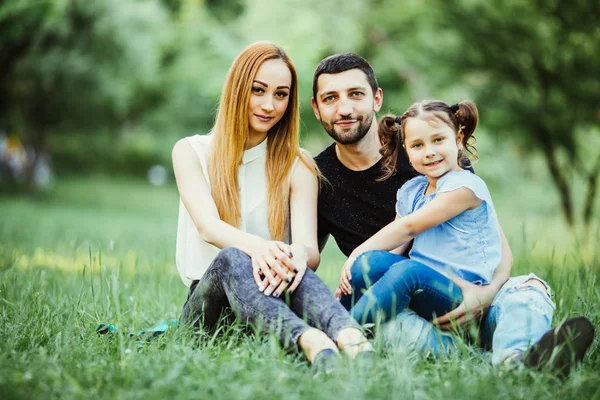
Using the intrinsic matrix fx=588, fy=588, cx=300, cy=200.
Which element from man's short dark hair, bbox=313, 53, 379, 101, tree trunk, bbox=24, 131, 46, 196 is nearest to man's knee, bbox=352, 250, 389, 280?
man's short dark hair, bbox=313, 53, 379, 101

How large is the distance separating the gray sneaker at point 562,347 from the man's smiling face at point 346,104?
143cm

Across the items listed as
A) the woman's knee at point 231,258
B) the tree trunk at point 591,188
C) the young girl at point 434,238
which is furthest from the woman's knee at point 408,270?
the tree trunk at point 591,188

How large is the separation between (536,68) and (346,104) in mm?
5438

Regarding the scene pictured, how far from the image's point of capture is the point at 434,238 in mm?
2652

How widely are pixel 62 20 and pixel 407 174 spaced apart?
34.1ft

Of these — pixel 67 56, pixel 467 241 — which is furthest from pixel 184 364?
pixel 67 56

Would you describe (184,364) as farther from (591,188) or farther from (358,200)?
(591,188)

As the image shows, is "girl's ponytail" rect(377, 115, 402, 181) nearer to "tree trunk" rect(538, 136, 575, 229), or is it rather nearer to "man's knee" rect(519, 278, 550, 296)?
"man's knee" rect(519, 278, 550, 296)

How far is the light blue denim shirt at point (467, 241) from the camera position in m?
2.55

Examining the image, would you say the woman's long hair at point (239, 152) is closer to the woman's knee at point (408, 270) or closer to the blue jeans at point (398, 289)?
the blue jeans at point (398, 289)

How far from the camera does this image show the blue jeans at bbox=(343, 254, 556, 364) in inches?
86.5

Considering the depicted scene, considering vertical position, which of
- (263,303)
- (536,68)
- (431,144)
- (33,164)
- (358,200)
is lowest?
(33,164)

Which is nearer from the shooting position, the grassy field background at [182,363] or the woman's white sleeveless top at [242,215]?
the grassy field background at [182,363]

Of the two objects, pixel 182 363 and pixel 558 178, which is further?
pixel 558 178
